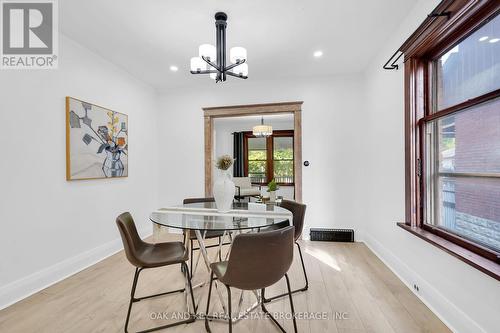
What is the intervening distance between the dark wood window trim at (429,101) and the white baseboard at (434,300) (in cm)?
42

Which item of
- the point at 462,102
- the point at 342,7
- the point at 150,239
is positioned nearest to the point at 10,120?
the point at 150,239

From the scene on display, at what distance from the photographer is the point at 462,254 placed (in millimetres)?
1518

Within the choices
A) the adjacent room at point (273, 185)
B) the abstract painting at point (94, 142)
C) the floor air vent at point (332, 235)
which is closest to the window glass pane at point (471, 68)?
the adjacent room at point (273, 185)

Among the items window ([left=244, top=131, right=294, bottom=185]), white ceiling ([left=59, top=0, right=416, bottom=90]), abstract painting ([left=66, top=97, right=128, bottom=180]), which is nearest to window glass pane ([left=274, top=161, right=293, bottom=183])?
window ([left=244, top=131, right=294, bottom=185])

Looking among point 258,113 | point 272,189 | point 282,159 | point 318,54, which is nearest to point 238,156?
point 282,159

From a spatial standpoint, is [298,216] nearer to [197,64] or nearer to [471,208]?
[471,208]

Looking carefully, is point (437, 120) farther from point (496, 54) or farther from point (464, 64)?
point (496, 54)

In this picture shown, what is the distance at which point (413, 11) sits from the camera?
215cm

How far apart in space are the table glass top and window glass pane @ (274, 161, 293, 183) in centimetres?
533

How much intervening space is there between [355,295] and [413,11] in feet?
8.78

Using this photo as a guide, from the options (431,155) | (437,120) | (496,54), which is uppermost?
(496,54)

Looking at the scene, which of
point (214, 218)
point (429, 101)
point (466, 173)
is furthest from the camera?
point (429, 101)

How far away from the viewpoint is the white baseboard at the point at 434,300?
60.9 inches

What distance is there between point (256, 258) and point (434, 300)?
63.3 inches
